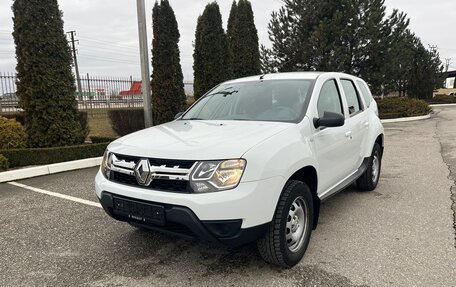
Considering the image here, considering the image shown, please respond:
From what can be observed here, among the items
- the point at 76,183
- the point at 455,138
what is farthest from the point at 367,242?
the point at 455,138

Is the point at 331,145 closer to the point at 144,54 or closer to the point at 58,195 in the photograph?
the point at 58,195

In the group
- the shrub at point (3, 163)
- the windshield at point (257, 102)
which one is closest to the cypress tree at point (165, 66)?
the shrub at point (3, 163)

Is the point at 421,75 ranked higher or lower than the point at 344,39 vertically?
lower

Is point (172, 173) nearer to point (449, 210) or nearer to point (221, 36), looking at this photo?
point (449, 210)

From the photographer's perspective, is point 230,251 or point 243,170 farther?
point 230,251

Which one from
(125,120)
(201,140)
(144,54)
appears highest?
(144,54)

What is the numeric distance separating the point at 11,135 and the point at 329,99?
698 cm

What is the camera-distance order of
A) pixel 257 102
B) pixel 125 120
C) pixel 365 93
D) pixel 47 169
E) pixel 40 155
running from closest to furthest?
pixel 257 102 < pixel 365 93 < pixel 47 169 < pixel 40 155 < pixel 125 120

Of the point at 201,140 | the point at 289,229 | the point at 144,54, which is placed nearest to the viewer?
the point at 201,140

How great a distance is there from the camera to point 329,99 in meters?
4.13

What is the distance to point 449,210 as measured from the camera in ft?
14.9

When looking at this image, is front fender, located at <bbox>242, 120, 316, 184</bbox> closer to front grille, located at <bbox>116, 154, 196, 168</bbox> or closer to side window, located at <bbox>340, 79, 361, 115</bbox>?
front grille, located at <bbox>116, 154, 196, 168</bbox>

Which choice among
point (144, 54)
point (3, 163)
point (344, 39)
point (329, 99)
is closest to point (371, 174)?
point (329, 99)

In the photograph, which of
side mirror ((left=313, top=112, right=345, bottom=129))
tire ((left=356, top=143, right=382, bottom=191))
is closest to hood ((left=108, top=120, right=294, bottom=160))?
side mirror ((left=313, top=112, right=345, bottom=129))
